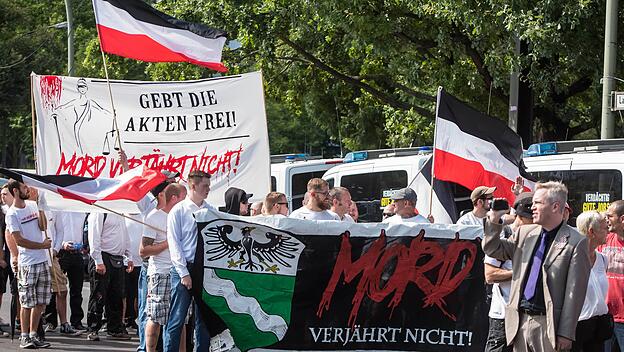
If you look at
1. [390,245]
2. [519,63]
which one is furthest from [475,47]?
[390,245]

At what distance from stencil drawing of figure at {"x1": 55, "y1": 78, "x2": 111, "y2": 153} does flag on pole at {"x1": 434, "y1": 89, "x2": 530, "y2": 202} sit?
11.5 ft

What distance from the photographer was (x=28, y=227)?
12.0 m

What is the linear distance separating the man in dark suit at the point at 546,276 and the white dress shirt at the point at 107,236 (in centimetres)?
644

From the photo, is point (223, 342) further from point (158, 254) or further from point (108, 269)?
point (108, 269)

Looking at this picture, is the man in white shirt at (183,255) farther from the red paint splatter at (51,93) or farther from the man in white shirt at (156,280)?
the red paint splatter at (51,93)

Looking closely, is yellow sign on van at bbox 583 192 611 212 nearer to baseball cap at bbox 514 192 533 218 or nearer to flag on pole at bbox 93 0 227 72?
flag on pole at bbox 93 0 227 72

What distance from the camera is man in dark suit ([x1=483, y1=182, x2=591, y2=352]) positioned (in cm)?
724

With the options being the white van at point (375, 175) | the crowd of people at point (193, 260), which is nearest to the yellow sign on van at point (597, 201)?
the crowd of people at point (193, 260)

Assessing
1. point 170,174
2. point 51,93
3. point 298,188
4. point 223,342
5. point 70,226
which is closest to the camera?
point 223,342

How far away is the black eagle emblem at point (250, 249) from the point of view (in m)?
9.05

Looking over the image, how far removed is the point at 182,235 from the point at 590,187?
16.9 feet

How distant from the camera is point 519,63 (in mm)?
17359

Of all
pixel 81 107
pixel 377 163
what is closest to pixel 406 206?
pixel 81 107

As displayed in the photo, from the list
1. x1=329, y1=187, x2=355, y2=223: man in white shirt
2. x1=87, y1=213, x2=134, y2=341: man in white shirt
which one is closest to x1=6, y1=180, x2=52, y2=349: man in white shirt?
x1=87, y1=213, x2=134, y2=341: man in white shirt
